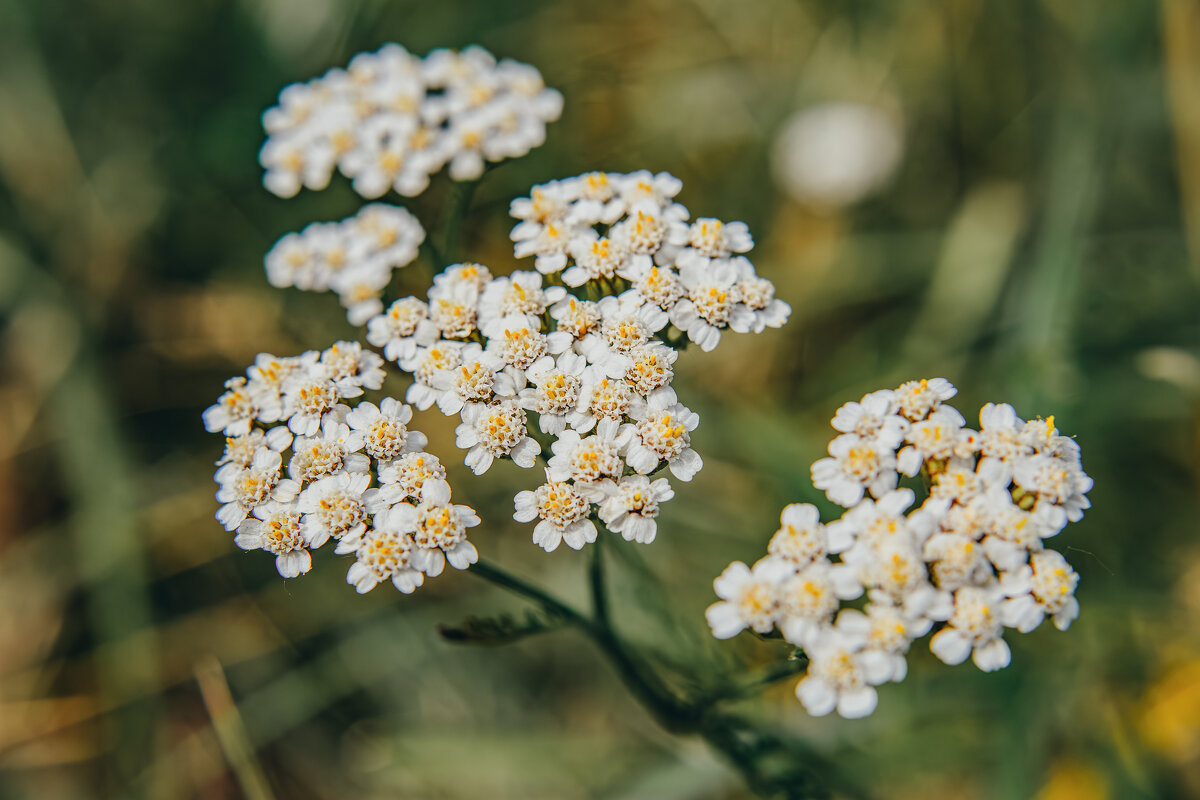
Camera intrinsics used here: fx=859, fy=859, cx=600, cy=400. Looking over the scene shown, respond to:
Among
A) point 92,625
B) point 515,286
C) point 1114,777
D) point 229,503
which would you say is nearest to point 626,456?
point 515,286

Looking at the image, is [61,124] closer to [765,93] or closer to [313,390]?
[313,390]

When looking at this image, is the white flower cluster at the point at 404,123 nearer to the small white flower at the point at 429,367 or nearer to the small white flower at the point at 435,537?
the small white flower at the point at 429,367

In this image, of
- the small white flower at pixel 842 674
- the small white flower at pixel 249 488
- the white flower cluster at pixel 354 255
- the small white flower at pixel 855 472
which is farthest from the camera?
the white flower cluster at pixel 354 255

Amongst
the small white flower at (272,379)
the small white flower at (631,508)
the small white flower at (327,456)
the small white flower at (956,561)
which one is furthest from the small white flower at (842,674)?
the small white flower at (272,379)

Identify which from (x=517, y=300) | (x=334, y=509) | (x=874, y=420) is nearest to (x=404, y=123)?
(x=517, y=300)

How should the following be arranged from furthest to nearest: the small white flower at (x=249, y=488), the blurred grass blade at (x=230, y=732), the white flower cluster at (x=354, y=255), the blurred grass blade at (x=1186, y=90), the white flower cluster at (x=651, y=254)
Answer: the blurred grass blade at (x=1186, y=90), the blurred grass blade at (x=230, y=732), the white flower cluster at (x=354, y=255), the white flower cluster at (x=651, y=254), the small white flower at (x=249, y=488)

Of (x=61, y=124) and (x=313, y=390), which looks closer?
(x=313, y=390)

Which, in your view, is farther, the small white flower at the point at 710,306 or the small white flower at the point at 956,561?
the small white flower at the point at 710,306
